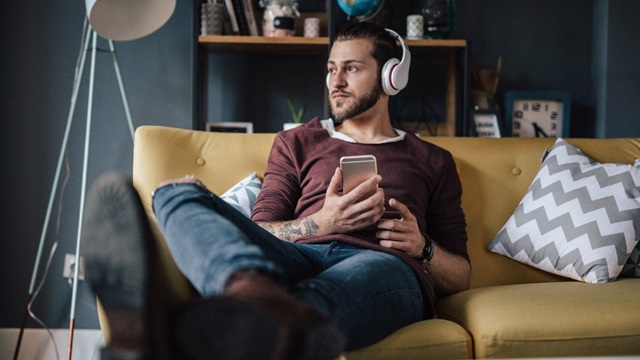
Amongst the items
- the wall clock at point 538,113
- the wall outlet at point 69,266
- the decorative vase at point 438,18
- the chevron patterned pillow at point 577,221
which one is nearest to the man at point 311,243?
the chevron patterned pillow at point 577,221

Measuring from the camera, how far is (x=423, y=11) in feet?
8.79

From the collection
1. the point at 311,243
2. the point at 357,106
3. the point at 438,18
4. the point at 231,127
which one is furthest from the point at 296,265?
the point at 438,18

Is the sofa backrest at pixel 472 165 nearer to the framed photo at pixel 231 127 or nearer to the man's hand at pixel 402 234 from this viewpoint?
the man's hand at pixel 402 234

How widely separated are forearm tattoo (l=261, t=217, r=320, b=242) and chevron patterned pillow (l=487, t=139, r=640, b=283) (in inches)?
25.3

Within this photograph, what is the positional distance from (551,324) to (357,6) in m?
1.49

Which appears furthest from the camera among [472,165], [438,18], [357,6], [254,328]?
[438,18]

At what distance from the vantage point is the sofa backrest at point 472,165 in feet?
6.57

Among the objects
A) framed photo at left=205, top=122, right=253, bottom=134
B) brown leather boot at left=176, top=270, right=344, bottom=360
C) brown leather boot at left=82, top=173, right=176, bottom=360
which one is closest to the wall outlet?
framed photo at left=205, top=122, right=253, bottom=134

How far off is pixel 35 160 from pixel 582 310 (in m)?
2.21

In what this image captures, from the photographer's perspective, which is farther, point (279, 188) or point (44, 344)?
point (44, 344)

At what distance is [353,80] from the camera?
2072mm

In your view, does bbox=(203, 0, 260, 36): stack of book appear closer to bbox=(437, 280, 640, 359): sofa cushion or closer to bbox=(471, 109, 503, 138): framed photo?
bbox=(471, 109, 503, 138): framed photo

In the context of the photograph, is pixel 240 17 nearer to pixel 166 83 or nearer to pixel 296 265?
pixel 166 83

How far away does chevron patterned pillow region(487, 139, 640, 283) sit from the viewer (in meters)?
1.87
